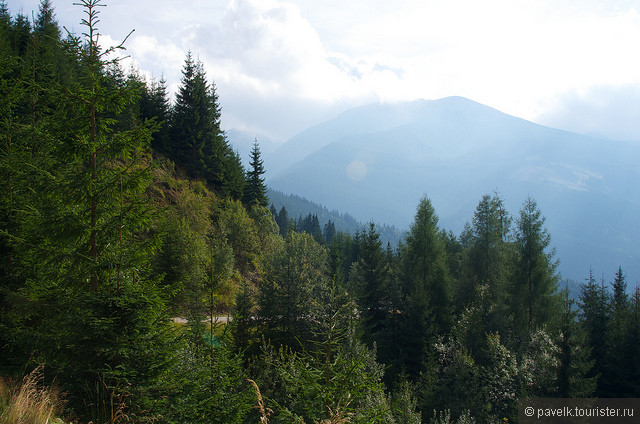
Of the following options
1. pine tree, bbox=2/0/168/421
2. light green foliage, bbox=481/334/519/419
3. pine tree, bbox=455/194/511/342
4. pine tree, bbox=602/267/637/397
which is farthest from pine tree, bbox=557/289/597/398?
pine tree, bbox=2/0/168/421

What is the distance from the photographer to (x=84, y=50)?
7.33 m

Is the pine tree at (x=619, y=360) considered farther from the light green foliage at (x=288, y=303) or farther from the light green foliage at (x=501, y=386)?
the light green foliage at (x=288, y=303)

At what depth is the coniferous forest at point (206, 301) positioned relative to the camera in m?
6.84

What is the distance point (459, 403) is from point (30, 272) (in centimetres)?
1948

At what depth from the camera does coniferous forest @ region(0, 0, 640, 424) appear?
6.84 m

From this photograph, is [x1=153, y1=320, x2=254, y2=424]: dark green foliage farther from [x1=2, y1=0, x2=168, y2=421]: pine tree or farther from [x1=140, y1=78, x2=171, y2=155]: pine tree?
[x1=140, y1=78, x2=171, y2=155]: pine tree

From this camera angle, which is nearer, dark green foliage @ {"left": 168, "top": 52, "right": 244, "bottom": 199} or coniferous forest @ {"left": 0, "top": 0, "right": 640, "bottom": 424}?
coniferous forest @ {"left": 0, "top": 0, "right": 640, "bottom": 424}

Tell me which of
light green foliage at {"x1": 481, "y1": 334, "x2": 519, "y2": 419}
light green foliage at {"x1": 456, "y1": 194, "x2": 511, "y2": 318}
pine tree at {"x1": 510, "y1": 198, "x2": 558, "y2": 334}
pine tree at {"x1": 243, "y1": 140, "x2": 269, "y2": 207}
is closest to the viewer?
light green foliage at {"x1": 481, "y1": 334, "x2": 519, "y2": 419}

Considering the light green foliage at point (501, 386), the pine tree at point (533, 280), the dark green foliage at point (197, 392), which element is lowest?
the light green foliage at point (501, 386)

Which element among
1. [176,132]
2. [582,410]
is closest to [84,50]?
[582,410]

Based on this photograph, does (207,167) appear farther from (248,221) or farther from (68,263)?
(68,263)

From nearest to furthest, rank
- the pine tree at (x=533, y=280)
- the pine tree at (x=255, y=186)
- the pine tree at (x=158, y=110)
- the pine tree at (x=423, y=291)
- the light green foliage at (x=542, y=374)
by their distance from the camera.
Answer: the light green foliage at (x=542, y=374) < the pine tree at (x=423, y=291) < the pine tree at (x=533, y=280) < the pine tree at (x=158, y=110) < the pine tree at (x=255, y=186)

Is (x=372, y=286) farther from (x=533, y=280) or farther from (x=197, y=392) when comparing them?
(x=197, y=392)

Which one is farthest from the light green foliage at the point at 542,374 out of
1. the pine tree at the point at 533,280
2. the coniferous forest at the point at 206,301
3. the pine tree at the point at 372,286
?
the pine tree at the point at 372,286
